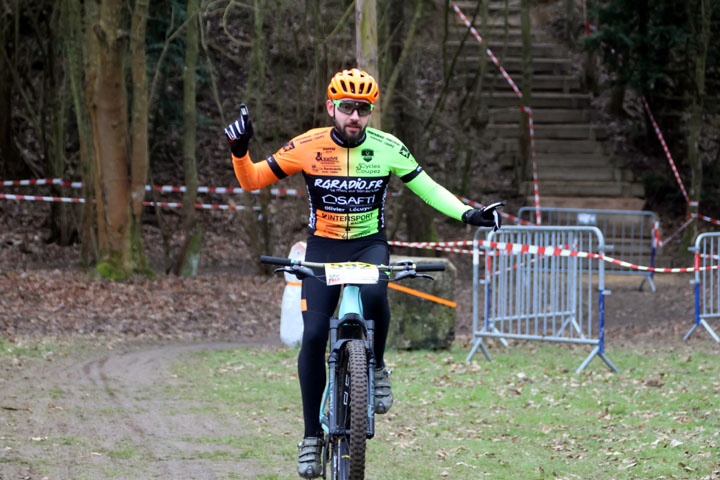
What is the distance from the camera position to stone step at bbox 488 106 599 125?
2705cm

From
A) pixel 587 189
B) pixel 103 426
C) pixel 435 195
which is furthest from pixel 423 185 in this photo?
pixel 587 189

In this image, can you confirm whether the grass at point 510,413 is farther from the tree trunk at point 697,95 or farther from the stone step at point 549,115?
the stone step at point 549,115

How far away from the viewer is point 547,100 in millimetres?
27828

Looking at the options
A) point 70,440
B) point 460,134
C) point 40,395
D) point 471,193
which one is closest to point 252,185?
point 70,440

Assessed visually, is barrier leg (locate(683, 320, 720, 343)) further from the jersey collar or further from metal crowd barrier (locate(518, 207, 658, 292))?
the jersey collar

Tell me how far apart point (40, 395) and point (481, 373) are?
4550 mm

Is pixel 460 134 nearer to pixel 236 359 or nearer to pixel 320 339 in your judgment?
pixel 236 359

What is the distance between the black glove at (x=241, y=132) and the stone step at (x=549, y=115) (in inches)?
866

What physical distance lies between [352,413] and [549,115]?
23117 millimetres

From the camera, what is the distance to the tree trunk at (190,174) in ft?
60.0

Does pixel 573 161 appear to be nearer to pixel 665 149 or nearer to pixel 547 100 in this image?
pixel 665 149

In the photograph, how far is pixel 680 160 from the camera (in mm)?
25219

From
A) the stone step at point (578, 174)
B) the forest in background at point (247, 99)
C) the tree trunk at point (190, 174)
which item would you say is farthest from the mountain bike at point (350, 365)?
the stone step at point (578, 174)

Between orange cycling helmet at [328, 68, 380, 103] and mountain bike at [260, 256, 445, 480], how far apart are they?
968mm
